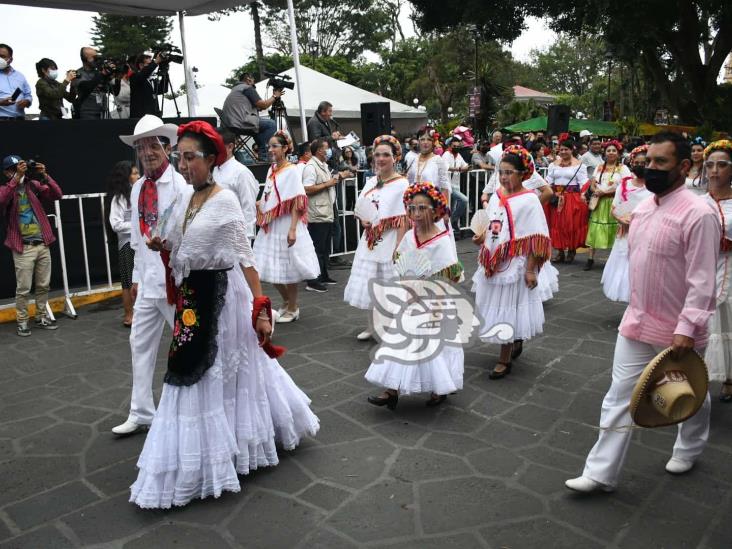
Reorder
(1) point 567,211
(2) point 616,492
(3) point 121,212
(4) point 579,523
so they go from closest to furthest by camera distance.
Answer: (4) point 579,523, (2) point 616,492, (3) point 121,212, (1) point 567,211

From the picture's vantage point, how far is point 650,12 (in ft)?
68.6

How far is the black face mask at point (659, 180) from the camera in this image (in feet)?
11.3

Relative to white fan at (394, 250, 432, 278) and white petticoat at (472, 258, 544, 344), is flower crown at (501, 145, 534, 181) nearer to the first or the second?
white petticoat at (472, 258, 544, 344)

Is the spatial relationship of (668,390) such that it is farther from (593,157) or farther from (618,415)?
(593,157)

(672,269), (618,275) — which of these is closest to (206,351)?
(672,269)

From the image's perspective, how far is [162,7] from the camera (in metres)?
10.9

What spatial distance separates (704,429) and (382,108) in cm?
1163

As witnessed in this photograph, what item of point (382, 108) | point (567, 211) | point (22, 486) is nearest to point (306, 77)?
point (382, 108)

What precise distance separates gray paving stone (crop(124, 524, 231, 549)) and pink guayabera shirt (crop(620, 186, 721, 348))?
2.40m

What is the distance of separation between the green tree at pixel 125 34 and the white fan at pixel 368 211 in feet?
121

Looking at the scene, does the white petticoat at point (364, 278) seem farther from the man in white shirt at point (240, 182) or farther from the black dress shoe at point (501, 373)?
the black dress shoe at point (501, 373)

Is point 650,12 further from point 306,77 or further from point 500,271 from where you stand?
point 500,271

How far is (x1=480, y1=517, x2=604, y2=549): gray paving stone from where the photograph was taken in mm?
3285

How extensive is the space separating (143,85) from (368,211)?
18.2ft
